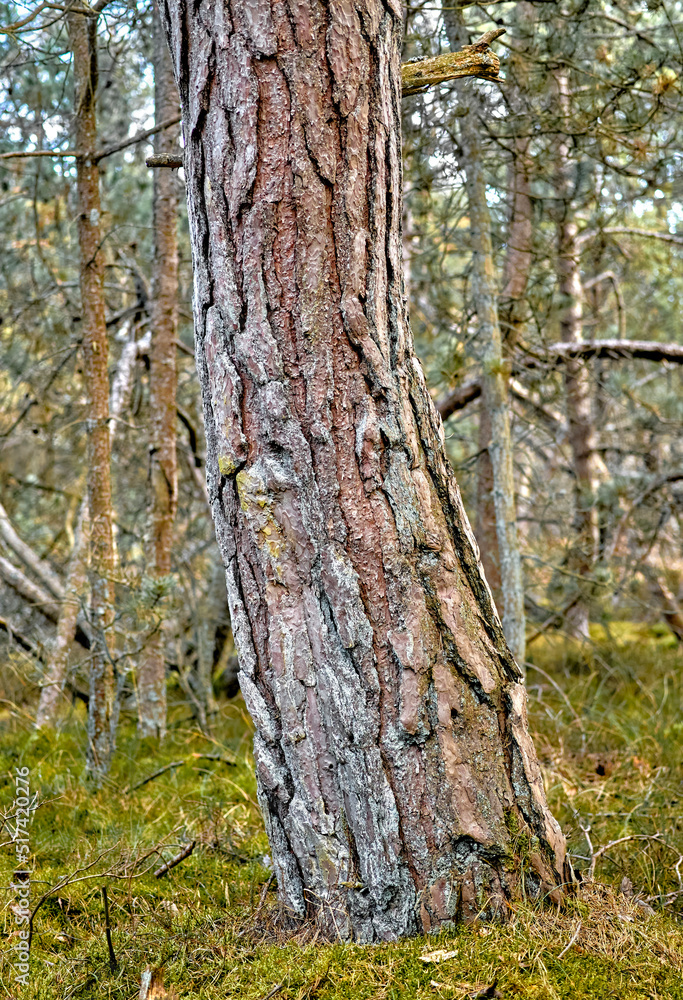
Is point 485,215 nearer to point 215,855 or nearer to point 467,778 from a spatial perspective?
point 467,778

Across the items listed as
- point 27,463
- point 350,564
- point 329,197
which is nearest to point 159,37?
point 329,197

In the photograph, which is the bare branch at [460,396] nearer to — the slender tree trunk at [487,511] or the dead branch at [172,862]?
the slender tree trunk at [487,511]

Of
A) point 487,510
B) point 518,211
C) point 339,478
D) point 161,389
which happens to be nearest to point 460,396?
point 487,510

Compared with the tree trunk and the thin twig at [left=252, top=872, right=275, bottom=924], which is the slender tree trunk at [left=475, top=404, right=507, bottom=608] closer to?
the tree trunk

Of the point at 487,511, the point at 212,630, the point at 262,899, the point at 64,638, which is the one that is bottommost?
the point at 212,630

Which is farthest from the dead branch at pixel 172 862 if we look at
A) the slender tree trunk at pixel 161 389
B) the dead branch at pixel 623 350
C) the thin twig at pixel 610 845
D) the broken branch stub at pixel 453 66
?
the dead branch at pixel 623 350

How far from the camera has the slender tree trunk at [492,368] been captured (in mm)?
3852

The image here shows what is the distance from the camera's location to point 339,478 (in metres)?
1.86

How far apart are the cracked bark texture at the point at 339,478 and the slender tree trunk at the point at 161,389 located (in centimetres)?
260

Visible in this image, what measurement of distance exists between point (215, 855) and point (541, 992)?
1.45 meters

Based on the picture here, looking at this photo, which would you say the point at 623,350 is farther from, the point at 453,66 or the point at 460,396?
the point at 453,66

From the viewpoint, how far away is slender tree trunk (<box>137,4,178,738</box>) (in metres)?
4.37

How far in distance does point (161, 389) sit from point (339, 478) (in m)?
2.95

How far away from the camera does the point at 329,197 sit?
1.83m
